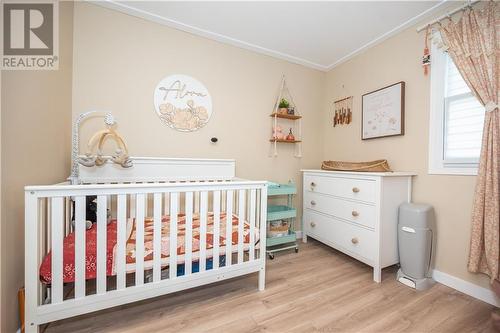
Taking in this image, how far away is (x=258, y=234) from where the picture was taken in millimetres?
1538

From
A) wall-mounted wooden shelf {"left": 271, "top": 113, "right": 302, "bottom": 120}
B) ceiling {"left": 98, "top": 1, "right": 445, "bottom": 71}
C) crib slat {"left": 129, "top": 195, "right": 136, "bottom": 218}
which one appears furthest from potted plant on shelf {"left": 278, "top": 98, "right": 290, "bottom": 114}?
crib slat {"left": 129, "top": 195, "right": 136, "bottom": 218}

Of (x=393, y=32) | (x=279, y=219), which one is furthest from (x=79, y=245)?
(x=393, y=32)

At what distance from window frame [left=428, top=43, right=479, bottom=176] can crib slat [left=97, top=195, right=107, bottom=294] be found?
7.84 feet

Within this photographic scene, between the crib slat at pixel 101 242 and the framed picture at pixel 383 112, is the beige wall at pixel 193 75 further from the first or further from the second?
the crib slat at pixel 101 242

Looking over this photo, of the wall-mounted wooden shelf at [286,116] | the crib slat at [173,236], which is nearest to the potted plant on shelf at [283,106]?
the wall-mounted wooden shelf at [286,116]

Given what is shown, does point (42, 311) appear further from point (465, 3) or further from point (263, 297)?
point (465, 3)

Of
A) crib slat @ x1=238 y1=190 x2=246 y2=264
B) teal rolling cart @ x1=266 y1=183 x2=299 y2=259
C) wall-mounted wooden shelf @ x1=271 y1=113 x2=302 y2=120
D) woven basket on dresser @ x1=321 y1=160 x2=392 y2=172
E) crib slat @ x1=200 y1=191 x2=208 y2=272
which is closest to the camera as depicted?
crib slat @ x1=200 y1=191 x2=208 y2=272

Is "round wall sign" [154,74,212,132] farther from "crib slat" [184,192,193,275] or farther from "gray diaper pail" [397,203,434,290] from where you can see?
"gray diaper pail" [397,203,434,290]

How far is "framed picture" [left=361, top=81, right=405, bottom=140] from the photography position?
1.93 meters

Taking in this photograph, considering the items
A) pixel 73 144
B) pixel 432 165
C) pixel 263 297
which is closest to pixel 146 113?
pixel 73 144

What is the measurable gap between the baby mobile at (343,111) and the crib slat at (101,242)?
2536 millimetres

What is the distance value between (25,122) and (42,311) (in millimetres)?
990

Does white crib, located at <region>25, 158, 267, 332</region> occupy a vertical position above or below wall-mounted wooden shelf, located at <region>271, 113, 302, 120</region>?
below

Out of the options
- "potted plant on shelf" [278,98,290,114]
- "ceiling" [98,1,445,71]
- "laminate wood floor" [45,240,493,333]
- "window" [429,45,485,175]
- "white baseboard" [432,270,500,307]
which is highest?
"ceiling" [98,1,445,71]
